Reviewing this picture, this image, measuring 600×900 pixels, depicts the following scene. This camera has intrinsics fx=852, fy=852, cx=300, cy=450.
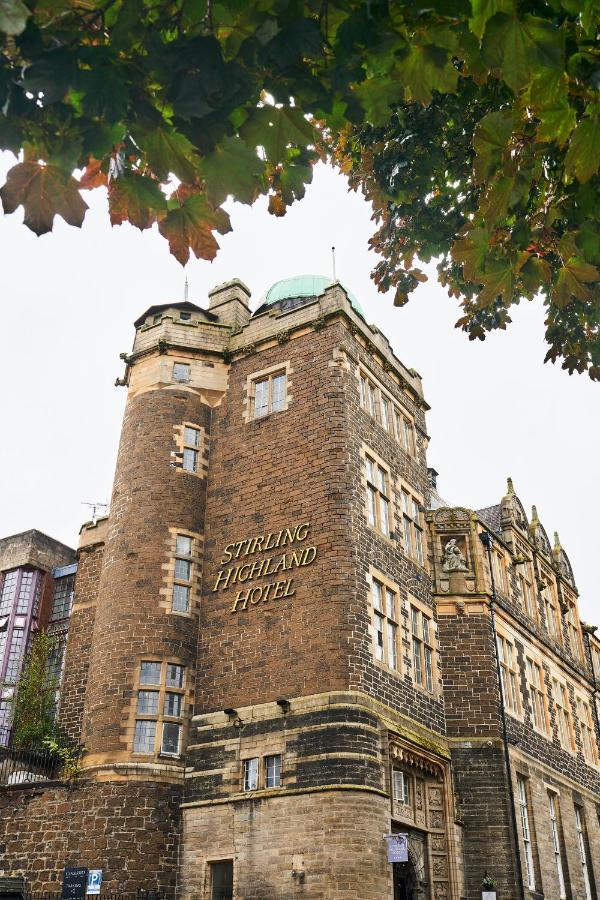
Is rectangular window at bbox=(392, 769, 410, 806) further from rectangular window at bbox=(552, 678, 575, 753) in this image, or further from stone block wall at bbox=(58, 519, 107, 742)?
rectangular window at bbox=(552, 678, 575, 753)

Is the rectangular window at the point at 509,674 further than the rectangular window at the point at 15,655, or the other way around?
the rectangular window at the point at 15,655

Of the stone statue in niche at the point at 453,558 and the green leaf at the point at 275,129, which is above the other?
the stone statue in niche at the point at 453,558

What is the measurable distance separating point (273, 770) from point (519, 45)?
61.6 ft

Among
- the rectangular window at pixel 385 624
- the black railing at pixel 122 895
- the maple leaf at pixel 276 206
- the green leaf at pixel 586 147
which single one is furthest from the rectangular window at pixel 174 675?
the green leaf at pixel 586 147

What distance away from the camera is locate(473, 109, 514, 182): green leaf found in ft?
16.6

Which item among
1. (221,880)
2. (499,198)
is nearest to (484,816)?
(221,880)

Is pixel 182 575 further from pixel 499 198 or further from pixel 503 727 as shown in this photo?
pixel 499 198

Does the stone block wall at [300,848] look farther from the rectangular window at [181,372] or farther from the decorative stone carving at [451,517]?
the rectangular window at [181,372]

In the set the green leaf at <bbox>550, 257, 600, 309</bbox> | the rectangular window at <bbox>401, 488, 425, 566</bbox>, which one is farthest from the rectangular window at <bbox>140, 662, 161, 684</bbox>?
the green leaf at <bbox>550, 257, 600, 309</bbox>

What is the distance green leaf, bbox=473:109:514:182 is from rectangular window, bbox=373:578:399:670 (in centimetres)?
1738

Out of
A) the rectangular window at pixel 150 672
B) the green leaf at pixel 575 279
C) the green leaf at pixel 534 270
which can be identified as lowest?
the green leaf at pixel 575 279

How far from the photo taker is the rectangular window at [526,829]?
23.6 meters

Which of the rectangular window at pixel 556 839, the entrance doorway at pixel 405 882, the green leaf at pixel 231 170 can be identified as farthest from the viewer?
the rectangular window at pixel 556 839

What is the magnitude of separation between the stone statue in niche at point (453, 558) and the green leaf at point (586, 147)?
2264 centimetres
